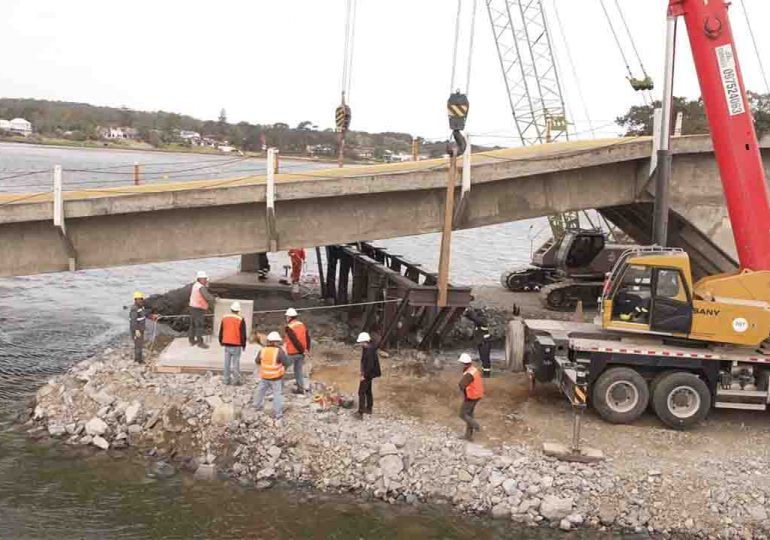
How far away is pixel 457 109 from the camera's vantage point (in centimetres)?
1407

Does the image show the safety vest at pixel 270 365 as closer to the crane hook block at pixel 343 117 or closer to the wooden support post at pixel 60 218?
the wooden support post at pixel 60 218

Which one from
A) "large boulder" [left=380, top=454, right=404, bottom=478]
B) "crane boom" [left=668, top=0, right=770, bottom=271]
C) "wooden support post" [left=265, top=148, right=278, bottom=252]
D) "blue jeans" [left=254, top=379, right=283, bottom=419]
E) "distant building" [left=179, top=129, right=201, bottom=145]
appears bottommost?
"large boulder" [left=380, top=454, right=404, bottom=478]

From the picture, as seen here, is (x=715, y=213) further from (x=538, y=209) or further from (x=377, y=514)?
(x=377, y=514)

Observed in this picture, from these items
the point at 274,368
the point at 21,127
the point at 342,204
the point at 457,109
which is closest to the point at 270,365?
the point at 274,368

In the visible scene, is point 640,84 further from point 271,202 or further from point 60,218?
point 60,218

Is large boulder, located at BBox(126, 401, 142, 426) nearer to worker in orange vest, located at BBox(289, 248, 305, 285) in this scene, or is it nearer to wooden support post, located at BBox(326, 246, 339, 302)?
wooden support post, located at BBox(326, 246, 339, 302)

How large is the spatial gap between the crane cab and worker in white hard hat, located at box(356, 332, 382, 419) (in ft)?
14.6

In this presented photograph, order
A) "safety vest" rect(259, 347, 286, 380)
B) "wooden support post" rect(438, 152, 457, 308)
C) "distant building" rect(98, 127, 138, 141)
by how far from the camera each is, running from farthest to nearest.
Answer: "distant building" rect(98, 127, 138, 141) → "wooden support post" rect(438, 152, 457, 308) → "safety vest" rect(259, 347, 286, 380)

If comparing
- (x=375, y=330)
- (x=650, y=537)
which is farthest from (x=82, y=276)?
(x=650, y=537)

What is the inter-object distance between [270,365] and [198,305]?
3.42 meters

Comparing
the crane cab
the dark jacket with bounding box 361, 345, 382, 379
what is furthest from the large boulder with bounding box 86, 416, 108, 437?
the crane cab

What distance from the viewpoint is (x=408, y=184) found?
16469 millimetres

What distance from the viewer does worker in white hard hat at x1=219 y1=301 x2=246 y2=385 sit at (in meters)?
12.9

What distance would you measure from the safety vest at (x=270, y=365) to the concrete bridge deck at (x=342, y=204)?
459 centimetres
